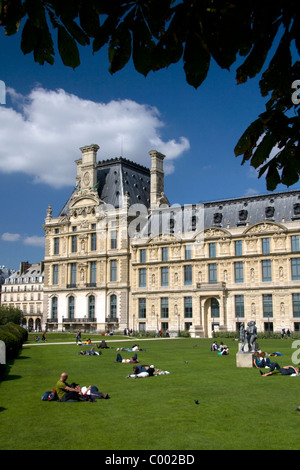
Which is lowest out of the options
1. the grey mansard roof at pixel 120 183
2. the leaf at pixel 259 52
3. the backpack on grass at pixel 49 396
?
the backpack on grass at pixel 49 396

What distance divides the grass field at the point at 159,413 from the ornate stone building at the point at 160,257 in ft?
139

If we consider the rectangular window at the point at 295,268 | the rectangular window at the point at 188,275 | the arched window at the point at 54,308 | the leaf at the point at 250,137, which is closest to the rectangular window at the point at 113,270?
the arched window at the point at 54,308

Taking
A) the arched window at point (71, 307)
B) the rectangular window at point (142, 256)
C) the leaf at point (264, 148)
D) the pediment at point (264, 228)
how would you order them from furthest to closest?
the arched window at point (71, 307), the rectangular window at point (142, 256), the pediment at point (264, 228), the leaf at point (264, 148)

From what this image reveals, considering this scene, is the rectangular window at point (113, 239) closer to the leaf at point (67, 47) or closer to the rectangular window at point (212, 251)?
the rectangular window at point (212, 251)

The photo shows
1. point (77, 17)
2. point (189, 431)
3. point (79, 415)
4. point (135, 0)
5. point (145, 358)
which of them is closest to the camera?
point (135, 0)

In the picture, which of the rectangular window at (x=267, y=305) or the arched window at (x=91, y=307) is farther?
the arched window at (x=91, y=307)

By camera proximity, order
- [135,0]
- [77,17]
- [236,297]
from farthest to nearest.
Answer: [236,297], [77,17], [135,0]

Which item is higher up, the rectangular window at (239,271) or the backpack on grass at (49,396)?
the rectangular window at (239,271)

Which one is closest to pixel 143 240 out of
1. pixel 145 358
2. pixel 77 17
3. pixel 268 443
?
pixel 145 358

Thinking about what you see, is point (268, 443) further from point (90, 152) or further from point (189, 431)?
point (90, 152)

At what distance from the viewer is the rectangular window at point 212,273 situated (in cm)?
6981

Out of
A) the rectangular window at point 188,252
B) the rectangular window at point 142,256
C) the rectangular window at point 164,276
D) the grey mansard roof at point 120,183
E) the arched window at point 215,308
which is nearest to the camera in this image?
the arched window at point 215,308
